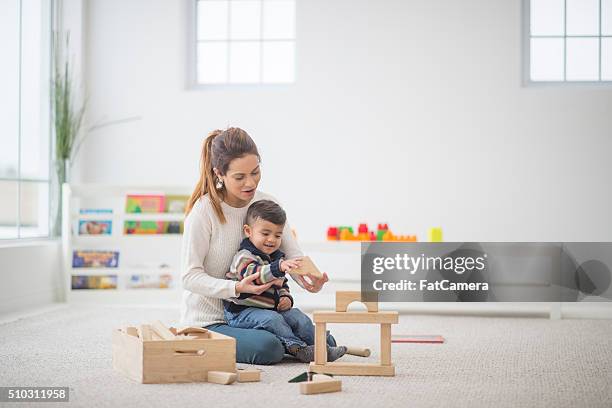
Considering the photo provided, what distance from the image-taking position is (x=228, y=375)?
240 cm

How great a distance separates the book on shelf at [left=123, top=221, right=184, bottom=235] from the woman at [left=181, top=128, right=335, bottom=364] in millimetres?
1954

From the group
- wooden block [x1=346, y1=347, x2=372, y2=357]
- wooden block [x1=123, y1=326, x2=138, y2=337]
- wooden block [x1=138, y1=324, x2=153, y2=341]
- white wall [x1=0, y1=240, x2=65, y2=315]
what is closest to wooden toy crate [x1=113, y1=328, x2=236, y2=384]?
wooden block [x1=138, y1=324, x2=153, y2=341]

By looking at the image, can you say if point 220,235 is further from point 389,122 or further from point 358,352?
point 389,122

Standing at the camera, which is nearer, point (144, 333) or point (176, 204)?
point (144, 333)

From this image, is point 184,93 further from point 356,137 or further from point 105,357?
point 105,357

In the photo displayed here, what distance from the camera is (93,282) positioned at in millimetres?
4754

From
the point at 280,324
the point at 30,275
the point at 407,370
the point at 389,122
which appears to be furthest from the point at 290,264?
the point at 389,122

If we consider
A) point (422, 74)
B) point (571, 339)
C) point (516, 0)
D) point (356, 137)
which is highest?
point (516, 0)

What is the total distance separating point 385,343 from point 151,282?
250 centimetres

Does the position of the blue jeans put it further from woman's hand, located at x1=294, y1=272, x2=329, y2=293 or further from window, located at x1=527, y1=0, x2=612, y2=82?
window, located at x1=527, y1=0, x2=612, y2=82

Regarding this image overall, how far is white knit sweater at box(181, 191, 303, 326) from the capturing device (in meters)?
2.78

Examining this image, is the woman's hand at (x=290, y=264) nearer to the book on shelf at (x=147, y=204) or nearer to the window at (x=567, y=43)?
the book on shelf at (x=147, y=204)

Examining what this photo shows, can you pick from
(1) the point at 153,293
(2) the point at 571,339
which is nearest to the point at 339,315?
(2) the point at 571,339

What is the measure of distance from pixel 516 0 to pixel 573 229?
4.60 feet
